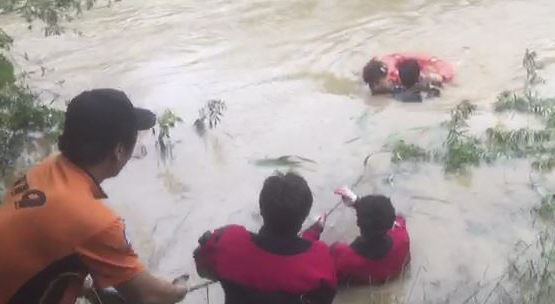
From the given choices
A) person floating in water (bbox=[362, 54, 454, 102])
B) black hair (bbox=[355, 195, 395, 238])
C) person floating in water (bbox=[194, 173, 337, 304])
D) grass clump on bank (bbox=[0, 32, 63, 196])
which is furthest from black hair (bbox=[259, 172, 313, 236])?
person floating in water (bbox=[362, 54, 454, 102])

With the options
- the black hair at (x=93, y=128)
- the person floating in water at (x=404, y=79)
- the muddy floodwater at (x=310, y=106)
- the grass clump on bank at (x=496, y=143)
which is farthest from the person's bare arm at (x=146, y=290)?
the person floating in water at (x=404, y=79)

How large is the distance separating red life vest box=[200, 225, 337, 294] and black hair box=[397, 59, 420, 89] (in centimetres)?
384

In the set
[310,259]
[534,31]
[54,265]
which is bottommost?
[534,31]

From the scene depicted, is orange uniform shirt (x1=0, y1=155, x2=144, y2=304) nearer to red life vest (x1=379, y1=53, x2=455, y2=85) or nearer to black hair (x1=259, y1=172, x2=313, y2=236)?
black hair (x1=259, y1=172, x2=313, y2=236)

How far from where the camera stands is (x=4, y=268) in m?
2.48

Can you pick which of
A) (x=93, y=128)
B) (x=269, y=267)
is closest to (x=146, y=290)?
(x=93, y=128)

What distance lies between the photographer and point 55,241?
243 centimetres

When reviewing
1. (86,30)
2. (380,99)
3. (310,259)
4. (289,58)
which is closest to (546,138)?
(380,99)

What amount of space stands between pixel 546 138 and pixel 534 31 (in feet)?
12.4

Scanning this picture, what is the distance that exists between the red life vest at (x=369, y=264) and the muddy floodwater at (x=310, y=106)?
0.07 m

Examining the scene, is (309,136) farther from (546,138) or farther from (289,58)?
(289,58)

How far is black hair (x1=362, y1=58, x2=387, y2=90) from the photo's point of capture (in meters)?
6.91

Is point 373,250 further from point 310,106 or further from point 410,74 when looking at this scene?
point 410,74

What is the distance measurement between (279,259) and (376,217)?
2.54 feet
